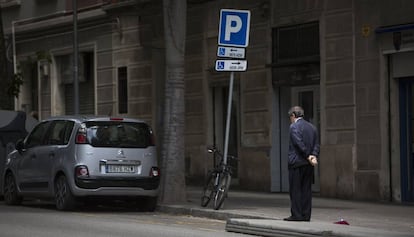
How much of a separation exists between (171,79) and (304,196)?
17.0 ft

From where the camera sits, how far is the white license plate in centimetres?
1795

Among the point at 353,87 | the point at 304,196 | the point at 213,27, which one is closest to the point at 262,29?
the point at 213,27

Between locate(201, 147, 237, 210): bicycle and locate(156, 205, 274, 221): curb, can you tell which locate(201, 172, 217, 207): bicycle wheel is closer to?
locate(201, 147, 237, 210): bicycle

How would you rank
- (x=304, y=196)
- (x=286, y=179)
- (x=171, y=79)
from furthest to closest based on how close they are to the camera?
(x=286, y=179), (x=171, y=79), (x=304, y=196)

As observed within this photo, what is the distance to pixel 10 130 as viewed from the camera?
21719mm

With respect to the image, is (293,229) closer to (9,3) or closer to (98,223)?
(98,223)

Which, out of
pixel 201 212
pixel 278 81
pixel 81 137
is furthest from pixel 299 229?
pixel 278 81

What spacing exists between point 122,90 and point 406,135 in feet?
37.6

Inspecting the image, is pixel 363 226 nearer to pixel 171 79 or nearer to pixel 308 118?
pixel 171 79

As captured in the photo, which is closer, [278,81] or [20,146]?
[20,146]

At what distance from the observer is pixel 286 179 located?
23.2 metres

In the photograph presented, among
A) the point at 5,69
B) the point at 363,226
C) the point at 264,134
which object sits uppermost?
the point at 5,69

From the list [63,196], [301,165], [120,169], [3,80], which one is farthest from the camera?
[3,80]

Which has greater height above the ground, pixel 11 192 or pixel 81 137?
pixel 81 137
